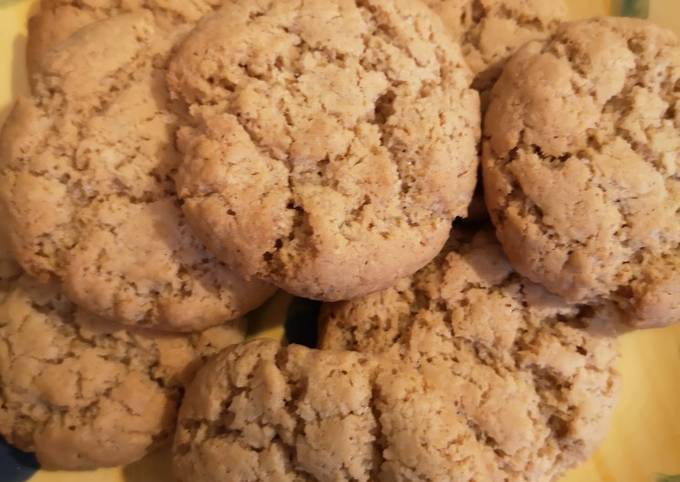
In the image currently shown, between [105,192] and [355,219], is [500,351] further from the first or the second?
[105,192]

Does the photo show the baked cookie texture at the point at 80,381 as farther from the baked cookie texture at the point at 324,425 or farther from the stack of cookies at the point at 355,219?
the baked cookie texture at the point at 324,425

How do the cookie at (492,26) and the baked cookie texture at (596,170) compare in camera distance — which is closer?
the baked cookie texture at (596,170)

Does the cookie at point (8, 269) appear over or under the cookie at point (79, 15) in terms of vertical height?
under

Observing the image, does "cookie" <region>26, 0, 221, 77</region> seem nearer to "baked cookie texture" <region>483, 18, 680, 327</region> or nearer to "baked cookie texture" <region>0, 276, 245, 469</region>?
"baked cookie texture" <region>0, 276, 245, 469</region>

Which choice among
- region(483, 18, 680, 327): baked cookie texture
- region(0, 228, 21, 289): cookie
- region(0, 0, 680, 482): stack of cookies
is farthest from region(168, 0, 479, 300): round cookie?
region(0, 228, 21, 289): cookie

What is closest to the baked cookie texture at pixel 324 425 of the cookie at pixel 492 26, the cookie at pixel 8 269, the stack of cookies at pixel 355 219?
the stack of cookies at pixel 355 219

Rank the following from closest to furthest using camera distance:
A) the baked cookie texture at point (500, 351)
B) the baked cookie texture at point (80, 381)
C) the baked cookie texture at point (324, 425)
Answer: the baked cookie texture at point (324, 425) → the baked cookie texture at point (500, 351) → the baked cookie texture at point (80, 381)

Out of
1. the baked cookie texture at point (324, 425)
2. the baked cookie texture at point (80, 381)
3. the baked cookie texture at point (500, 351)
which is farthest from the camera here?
the baked cookie texture at point (80, 381)
